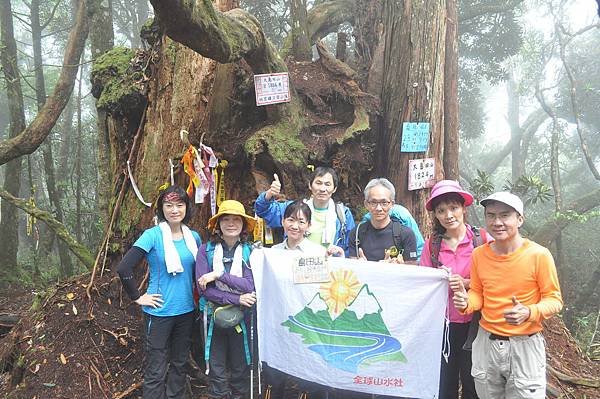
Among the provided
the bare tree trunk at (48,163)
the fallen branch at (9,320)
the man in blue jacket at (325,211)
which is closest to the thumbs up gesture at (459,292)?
the man in blue jacket at (325,211)

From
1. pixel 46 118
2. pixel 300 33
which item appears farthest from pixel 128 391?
pixel 300 33

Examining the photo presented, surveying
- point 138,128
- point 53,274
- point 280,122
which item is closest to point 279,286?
point 280,122

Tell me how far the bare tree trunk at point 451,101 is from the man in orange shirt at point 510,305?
3117 millimetres

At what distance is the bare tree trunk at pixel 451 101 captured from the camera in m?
5.82

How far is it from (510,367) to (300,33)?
19.1 feet

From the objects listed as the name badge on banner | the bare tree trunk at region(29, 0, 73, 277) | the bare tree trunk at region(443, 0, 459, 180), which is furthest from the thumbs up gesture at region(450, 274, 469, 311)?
the bare tree trunk at region(29, 0, 73, 277)

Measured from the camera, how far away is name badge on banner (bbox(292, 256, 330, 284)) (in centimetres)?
344

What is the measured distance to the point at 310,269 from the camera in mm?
3463

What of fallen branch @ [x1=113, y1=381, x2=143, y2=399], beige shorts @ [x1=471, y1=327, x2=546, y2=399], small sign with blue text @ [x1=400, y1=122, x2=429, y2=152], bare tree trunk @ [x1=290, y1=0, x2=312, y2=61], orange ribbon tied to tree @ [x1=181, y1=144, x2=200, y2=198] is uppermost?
bare tree trunk @ [x1=290, y1=0, x2=312, y2=61]

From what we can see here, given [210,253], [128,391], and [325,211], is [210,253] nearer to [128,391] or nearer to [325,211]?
[325,211]

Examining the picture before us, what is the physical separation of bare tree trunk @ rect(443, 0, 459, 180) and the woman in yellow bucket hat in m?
3.32

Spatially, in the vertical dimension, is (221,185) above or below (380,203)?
above

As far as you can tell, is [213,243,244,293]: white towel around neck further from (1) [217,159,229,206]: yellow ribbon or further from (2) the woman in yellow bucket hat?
(1) [217,159,229,206]: yellow ribbon

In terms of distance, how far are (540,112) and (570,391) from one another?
2402cm
